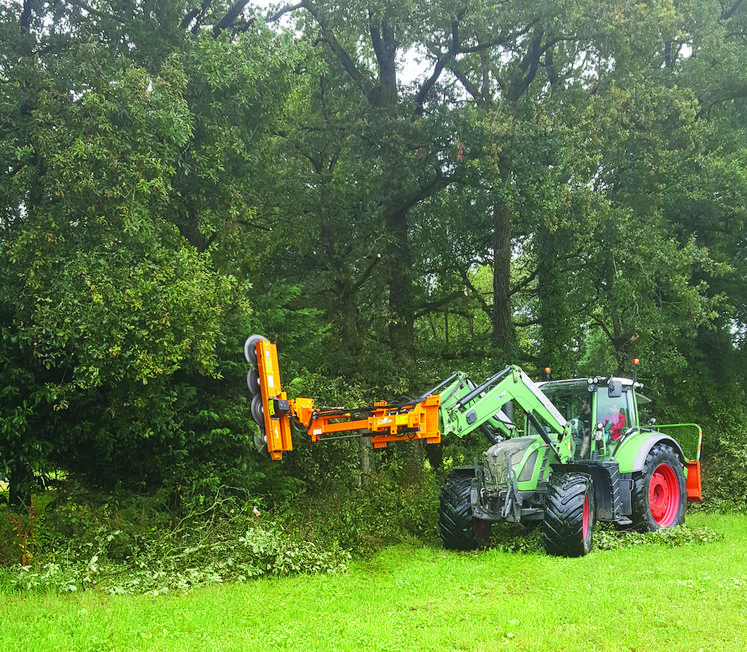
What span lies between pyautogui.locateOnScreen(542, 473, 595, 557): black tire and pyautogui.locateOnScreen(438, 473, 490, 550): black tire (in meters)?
1.08

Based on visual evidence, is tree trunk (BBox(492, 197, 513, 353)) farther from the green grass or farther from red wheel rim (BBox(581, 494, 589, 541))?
the green grass

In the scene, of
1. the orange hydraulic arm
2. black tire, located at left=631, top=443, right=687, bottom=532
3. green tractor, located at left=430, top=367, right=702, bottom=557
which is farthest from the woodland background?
black tire, located at left=631, top=443, right=687, bottom=532

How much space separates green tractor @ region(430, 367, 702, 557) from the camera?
30.5 ft

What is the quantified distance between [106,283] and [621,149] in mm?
11170

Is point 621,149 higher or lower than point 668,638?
higher

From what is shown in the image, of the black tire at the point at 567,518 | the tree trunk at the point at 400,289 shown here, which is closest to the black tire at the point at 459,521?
the black tire at the point at 567,518

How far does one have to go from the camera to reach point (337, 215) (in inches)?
629

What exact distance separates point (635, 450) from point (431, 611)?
5.37 metres

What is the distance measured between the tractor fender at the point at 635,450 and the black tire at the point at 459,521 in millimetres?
2287

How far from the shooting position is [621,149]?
1522 centimetres

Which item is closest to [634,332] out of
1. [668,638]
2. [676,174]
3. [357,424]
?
[676,174]

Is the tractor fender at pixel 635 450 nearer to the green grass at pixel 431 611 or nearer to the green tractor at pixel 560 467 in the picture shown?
the green tractor at pixel 560 467

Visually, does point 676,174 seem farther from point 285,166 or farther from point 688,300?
point 285,166

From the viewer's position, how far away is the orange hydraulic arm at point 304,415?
26.0ft
